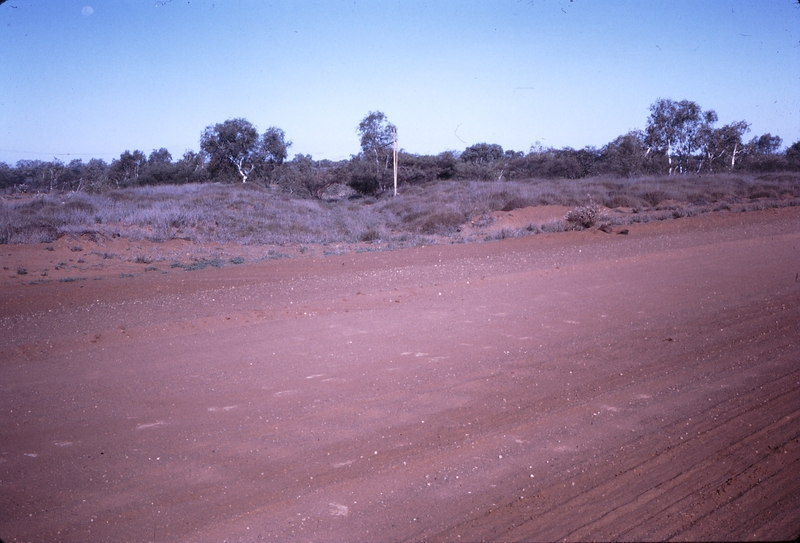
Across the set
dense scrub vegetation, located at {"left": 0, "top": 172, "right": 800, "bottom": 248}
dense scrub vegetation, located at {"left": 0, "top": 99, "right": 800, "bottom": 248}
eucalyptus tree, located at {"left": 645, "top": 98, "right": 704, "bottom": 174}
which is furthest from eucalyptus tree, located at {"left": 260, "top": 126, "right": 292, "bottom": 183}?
eucalyptus tree, located at {"left": 645, "top": 98, "right": 704, "bottom": 174}

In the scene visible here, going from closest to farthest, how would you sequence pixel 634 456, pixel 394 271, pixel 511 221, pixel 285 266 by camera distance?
1. pixel 634 456
2. pixel 394 271
3. pixel 285 266
4. pixel 511 221

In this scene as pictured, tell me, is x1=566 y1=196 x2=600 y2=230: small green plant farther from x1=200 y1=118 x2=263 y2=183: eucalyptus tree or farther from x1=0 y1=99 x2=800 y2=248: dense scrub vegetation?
x1=200 y1=118 x2=263 y2=183: eucalyptus tree

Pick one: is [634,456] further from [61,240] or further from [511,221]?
[511,221]

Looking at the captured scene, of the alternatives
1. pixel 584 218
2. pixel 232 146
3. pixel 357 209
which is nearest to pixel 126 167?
pixel 232 146

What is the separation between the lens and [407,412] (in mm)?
6055

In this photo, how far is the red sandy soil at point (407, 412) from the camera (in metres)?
4.20

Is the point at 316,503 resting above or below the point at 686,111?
below

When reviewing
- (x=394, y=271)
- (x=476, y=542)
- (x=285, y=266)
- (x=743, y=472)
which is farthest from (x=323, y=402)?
(x=285, y=266)

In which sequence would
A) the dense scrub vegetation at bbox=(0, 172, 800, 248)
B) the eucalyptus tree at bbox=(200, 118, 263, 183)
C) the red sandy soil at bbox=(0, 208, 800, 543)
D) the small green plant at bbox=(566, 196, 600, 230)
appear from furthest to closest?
the eucalyptus tree at bbox=(200, 118, 263, 183) → the dense scrub vegetation at bbox=(0, 172, 800, 248) → the small green plant at bbox=(566, 196, 600, 230) → the red sandy soil at bbox=(0, 208, 800, 543)

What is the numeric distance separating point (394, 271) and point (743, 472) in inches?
414

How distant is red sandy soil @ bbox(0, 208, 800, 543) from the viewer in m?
4.20

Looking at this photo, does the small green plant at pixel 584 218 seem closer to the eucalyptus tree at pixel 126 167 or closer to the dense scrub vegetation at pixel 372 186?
the dense scrub vegetation at pixel 372 186

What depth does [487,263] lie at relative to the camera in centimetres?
1542

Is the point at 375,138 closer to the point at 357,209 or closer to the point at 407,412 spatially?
the point at 357,209
